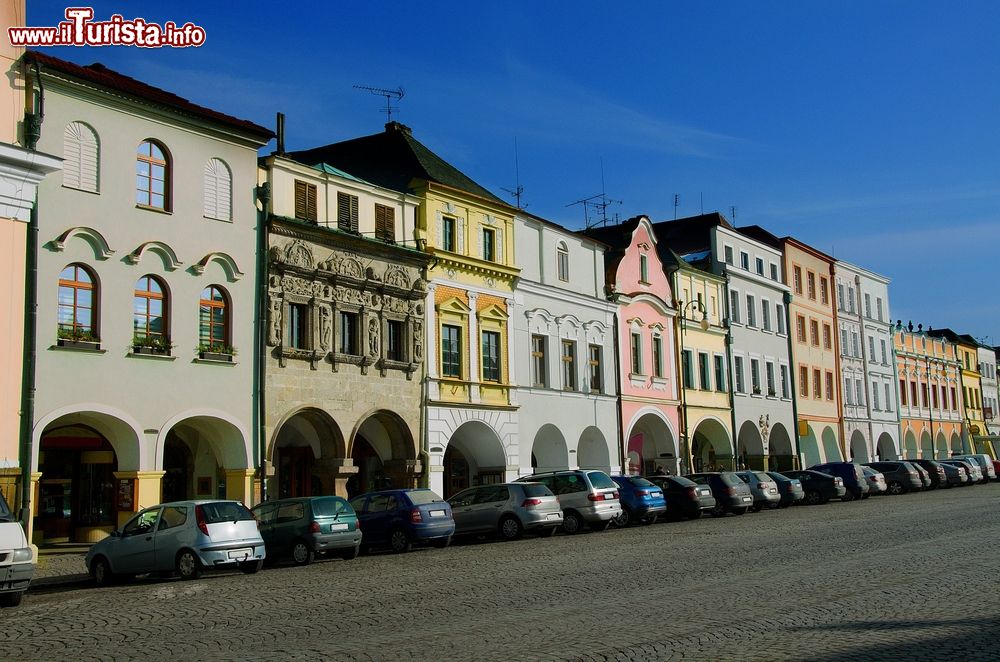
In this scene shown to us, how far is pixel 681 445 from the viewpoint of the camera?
49.5 metres

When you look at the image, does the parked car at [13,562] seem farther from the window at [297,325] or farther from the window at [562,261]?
the window at [562,261]

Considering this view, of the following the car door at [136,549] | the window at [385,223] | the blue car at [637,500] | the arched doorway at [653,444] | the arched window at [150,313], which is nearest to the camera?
the car door at [136,549]

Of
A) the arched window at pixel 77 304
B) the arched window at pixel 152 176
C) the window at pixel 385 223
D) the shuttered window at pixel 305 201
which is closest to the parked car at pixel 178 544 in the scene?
the arched window at pixel 77 304

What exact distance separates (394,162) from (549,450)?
12595 mm

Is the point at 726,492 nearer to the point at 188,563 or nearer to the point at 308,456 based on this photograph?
the point at 308,456

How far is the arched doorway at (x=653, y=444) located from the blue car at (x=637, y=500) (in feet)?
45.0

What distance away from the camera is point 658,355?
48.9m

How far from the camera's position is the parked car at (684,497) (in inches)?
1389

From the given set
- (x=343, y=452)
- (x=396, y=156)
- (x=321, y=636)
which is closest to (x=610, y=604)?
(x=321, y=636)

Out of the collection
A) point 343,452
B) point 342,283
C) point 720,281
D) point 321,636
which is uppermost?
point 720,281

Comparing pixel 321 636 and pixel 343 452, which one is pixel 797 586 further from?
pixel 343 452

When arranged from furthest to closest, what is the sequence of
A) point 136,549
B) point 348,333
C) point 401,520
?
point 348,333 → point 401,520 → point 136,549

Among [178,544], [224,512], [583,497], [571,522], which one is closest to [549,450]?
[571,522]

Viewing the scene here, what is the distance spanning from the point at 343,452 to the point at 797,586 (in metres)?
18.9
